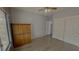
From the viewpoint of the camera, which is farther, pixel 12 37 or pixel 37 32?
pixel 37 32

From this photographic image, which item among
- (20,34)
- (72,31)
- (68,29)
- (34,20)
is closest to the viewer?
(20,34)

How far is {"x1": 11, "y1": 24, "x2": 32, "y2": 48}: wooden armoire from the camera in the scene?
7.45 feet

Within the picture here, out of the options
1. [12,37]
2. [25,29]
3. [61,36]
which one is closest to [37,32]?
[25,29]

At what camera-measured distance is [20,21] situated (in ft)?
7.66

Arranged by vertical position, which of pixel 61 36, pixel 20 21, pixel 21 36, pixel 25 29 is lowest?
pixel 61 36

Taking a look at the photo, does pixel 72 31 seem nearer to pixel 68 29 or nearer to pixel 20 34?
pixel 68 29

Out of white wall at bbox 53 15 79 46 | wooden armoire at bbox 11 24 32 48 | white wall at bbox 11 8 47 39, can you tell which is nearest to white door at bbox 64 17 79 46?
white wall at bbox 53 15 79 46

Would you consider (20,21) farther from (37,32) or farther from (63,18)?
(63,18)

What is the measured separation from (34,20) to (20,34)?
0.71m

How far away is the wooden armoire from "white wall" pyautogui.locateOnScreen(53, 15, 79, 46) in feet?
4.79

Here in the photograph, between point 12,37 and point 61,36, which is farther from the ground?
point 12,37

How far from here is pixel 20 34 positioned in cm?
237

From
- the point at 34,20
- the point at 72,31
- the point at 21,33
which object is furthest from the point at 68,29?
the point at 21,33

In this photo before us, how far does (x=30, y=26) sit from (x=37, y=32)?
35 centimetres
